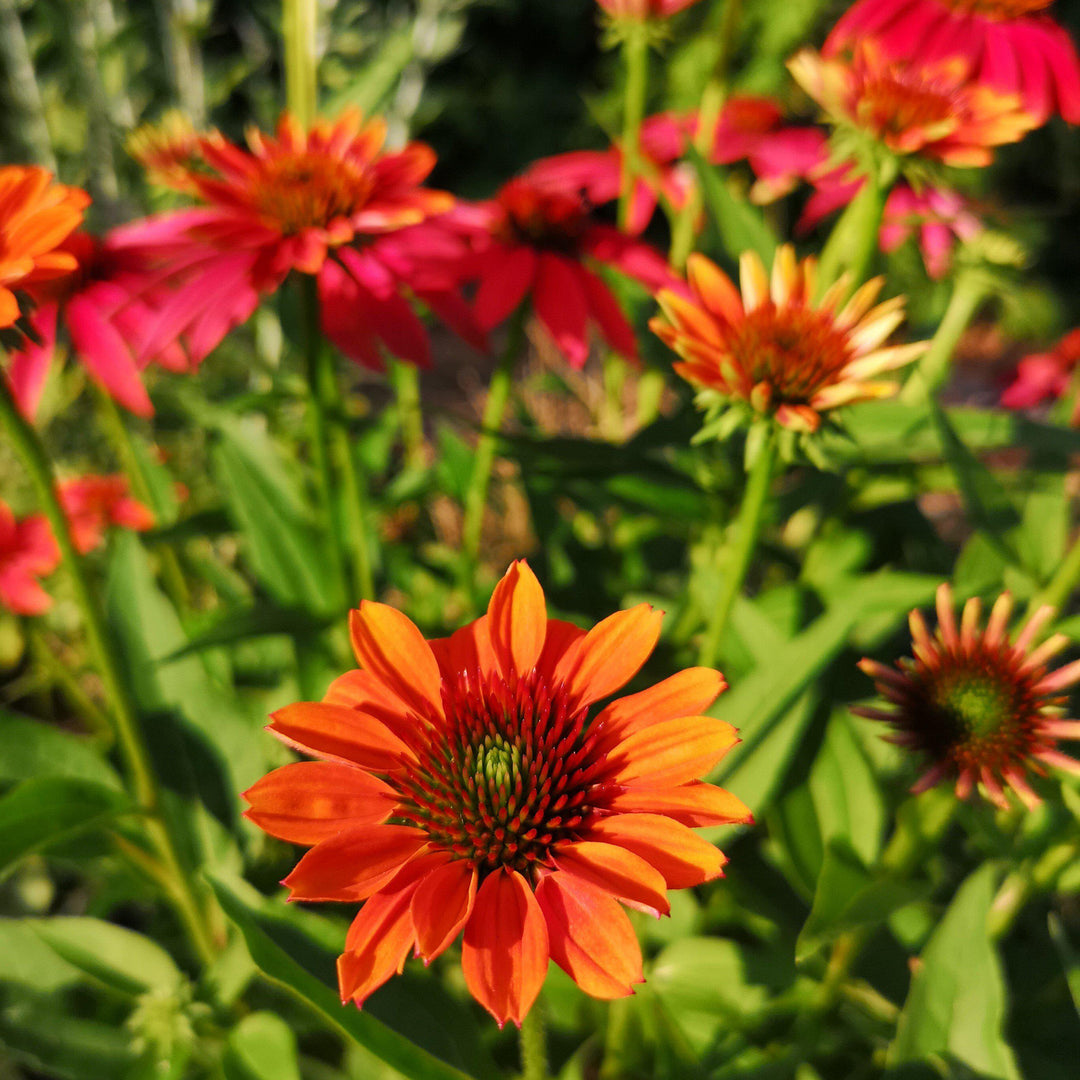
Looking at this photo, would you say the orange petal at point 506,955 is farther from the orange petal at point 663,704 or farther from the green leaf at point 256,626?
the green leaf at point 256,626

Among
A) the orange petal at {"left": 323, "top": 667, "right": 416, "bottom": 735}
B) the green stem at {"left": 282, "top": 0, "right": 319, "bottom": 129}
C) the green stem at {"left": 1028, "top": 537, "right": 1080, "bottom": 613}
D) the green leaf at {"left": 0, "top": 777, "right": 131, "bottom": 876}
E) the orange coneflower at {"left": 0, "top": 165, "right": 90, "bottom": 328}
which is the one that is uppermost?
the green stem at {"left": 282, "top": 0, "right": 319, "bottom": 129}

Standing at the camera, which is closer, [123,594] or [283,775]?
[283,775]

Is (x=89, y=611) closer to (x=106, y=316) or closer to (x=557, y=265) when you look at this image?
(x=106, y=316)

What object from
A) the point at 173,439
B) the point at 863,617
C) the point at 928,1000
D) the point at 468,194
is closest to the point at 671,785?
the point at 928,1000

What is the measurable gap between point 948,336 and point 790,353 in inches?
17.8

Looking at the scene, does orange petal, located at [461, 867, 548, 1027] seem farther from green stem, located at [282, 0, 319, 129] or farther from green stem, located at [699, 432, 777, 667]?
green stem, located at [282, 0, 319, 129]

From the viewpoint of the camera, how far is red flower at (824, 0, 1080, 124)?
0.81 meters

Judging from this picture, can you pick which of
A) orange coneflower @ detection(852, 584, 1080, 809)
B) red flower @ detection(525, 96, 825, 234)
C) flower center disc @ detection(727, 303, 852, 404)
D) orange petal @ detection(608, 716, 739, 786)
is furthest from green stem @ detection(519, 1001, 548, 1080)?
red flower @ detection(525, 96, 825, 234)

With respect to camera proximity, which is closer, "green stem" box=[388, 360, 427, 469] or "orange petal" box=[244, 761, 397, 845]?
"orange petal" box=[244, 761, 397, 845]

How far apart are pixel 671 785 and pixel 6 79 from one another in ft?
10.3

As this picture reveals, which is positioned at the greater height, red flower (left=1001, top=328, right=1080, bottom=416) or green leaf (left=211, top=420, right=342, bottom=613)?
red flower (left=1001, top=328, right=1080, bottom=416)

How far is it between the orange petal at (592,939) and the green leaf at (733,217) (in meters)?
0.66

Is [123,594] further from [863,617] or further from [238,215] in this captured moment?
[863,617]

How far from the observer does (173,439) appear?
2.05 meters
